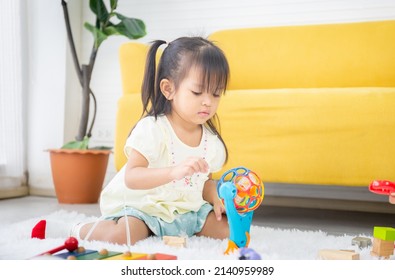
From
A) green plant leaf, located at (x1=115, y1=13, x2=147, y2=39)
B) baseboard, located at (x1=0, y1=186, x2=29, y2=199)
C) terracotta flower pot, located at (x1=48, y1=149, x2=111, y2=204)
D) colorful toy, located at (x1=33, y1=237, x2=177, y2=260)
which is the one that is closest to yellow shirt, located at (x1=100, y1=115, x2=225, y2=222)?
colorful toy, located at (x1=33, y1=237, x2=177, y2=260)

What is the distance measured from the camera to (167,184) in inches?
58.7

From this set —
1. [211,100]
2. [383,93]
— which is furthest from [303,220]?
[211,100]

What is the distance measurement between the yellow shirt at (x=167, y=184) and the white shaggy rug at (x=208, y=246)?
0.33ft

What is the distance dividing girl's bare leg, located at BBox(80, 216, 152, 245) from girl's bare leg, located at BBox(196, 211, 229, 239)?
188mm

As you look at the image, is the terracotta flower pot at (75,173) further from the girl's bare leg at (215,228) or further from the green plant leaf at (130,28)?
the girl's bare leg at (215,228)

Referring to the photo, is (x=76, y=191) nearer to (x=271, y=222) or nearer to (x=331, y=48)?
(x=271, y=222)

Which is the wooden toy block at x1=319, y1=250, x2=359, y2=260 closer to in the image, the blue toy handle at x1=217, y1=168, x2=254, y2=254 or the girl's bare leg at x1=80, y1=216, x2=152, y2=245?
the blue toy handle at x1=217, y1=168, x2=254, y2=254

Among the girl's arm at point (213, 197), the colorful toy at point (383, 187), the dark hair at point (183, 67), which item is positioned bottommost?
the girl's arm at point (213, 197)

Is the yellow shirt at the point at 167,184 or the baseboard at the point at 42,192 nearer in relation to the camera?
the yellow shirt at the point at 167,184

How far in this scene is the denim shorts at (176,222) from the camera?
1.47m

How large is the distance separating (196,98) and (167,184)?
0.28 meters

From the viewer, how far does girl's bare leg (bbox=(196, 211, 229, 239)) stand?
152cm

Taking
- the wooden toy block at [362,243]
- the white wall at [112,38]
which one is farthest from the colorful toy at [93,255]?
the white wall at [112,38]
